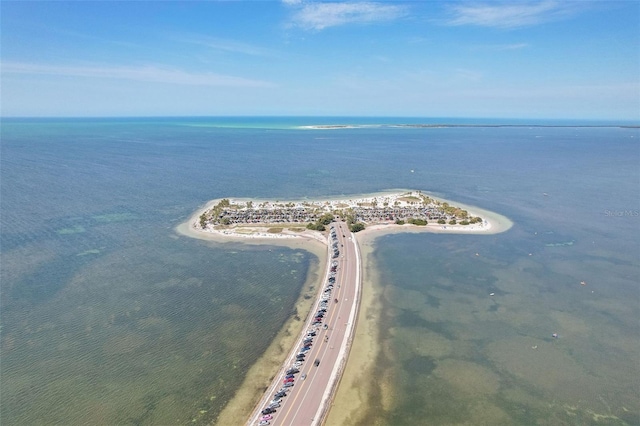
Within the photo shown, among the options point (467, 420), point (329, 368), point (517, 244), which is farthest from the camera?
point (517, 244)

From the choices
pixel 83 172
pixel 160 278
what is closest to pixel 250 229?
pixel 160 278

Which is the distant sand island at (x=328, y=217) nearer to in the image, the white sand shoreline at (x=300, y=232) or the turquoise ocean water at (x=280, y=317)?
the white sand shoreline at (x=300, y=232)

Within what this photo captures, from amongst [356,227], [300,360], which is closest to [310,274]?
[356,227]

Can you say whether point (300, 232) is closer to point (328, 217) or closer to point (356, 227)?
point (328, 217)

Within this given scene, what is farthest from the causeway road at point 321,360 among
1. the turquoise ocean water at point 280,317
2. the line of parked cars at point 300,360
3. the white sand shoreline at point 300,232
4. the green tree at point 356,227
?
the white sand shoreline at point 300,232

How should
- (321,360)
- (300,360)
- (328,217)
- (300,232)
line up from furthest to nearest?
(328,217) → (300,232) → (321,360) → (300,360)

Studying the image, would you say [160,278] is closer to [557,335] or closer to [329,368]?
[329,368]
